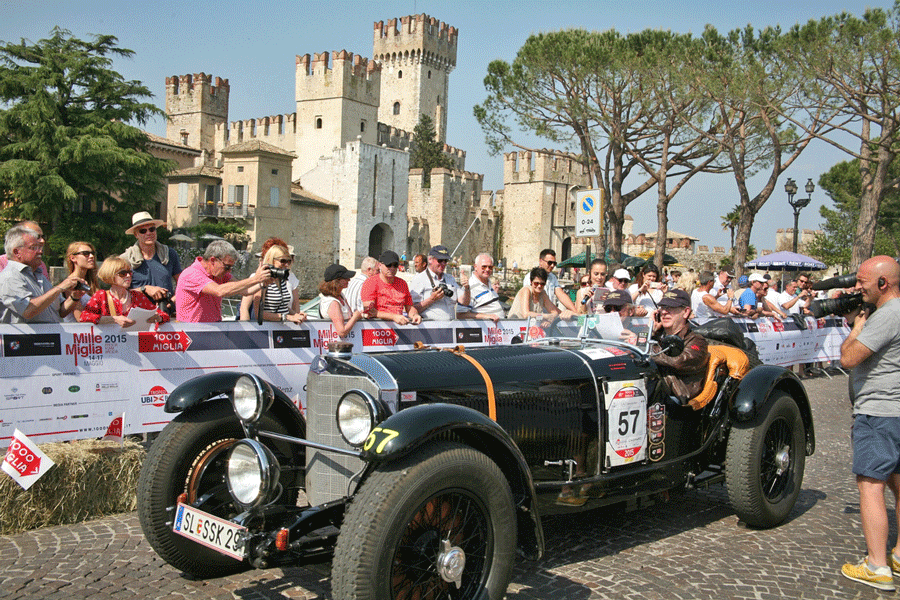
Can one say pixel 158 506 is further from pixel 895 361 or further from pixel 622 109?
pixel 622 109

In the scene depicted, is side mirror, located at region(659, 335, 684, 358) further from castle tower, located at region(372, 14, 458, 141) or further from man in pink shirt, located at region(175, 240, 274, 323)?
castle tower, located at region(372, 14, 458, 141)

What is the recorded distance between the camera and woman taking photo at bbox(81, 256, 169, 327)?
586 centimetres

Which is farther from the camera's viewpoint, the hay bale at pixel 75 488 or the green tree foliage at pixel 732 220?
the green tree foliage at pixel 732 220

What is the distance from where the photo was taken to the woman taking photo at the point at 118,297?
5.86 meters

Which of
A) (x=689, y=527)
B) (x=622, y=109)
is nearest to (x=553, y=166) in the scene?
Result: (x=622, y=109)

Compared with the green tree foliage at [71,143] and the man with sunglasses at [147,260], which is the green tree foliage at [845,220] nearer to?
the green tree foliage at [71,143]

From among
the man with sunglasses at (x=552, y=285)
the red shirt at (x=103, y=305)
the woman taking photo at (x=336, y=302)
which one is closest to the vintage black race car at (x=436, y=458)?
the red shirt at (x=103, y=305)

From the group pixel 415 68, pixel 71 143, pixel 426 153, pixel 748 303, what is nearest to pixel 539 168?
pixel 426 153

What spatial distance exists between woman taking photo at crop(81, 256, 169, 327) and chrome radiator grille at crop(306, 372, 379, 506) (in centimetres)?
265

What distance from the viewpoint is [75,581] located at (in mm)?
3926

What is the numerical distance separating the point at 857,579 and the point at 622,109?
2537cm

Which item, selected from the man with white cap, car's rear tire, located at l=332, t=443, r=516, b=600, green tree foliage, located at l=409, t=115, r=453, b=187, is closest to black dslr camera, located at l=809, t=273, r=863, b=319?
car's rear tire, located at l=332, t=443, r=516, b=600

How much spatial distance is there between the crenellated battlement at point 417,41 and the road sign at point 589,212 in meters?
73.5

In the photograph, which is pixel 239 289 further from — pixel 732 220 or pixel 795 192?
pixel 732 220
